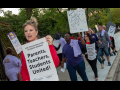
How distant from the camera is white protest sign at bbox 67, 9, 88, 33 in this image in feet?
16.4

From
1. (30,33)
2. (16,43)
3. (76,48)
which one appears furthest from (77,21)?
(30,33)

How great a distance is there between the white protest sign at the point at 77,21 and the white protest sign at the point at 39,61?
295 cm

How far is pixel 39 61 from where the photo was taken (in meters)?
2.22

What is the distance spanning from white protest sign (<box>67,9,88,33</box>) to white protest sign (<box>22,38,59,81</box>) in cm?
295

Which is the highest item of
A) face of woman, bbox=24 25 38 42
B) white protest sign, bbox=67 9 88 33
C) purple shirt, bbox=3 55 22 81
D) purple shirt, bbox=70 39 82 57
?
white protest sign, bbox=67 9 88 33

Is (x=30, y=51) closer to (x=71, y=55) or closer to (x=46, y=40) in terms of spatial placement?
(x=46, y=40)

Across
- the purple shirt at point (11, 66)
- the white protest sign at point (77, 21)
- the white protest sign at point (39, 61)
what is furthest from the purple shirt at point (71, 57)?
the white protest sign at point (39, 61)

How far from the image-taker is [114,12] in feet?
110

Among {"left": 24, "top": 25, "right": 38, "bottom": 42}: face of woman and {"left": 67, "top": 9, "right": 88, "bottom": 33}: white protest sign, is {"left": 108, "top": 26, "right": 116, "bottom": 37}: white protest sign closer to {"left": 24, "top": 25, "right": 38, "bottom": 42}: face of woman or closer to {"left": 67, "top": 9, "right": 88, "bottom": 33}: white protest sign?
{"left": 67, "top": 9, "right": 88, "bottom": 33}: white protest sign

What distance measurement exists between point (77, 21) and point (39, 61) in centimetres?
321

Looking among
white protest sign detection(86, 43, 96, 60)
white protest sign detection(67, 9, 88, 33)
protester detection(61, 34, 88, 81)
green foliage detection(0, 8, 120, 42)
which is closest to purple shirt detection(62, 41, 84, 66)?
protester detection(61, 34, 88, 81)

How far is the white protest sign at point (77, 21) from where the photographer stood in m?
4.99

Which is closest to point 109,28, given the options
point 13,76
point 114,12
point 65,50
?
point 65,50

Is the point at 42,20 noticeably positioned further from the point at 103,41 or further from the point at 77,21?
the point at 77,21
